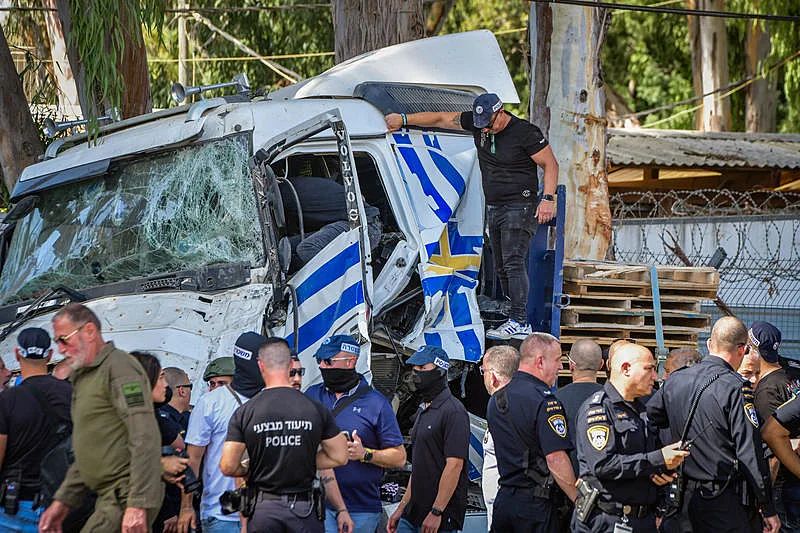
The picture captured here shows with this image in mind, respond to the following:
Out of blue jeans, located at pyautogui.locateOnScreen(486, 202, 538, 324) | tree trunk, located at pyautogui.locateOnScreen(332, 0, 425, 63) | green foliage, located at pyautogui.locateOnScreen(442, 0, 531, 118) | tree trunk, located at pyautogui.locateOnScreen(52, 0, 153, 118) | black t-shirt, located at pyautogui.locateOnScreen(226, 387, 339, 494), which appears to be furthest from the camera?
green foliage, located at pyautogui.locateOnScreen(442, 0, 531, 118)

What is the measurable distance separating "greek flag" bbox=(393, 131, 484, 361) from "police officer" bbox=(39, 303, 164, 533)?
2.56 metres

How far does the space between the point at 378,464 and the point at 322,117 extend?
86.8 inches

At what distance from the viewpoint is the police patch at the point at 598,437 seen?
5555 mm

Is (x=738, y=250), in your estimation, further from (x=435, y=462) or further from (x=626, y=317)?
(x=435, y=462)

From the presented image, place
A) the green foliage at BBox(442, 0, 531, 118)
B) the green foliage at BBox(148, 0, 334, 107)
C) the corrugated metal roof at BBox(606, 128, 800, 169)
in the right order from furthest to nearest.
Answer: the green foliage at BBox(442, 0, 531, 118)
the green foliage at BBox(148, 0, 334, 107)
the corrugated metal roof at BBox(606, 128, 800, 169)

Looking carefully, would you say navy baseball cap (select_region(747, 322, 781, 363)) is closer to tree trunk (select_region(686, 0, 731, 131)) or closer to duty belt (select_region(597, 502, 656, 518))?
duty belt (select_region(597, 502, 656, 518))

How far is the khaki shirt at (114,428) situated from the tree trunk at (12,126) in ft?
23.1

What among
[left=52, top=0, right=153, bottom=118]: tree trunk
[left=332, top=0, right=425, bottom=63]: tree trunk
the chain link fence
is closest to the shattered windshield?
[left=52, top=0, right=153, bottom=118]: tree trunk

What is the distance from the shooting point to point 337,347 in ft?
20.3

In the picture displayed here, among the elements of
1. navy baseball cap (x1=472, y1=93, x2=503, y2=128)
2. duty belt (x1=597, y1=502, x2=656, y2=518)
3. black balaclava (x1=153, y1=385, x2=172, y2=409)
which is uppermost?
navy baseball cap (x1=472, y1=93, x2=503, y2=128)

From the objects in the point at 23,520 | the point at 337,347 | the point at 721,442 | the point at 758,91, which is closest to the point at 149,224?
the point at 337,347

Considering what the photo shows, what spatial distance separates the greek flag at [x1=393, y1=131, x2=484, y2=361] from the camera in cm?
736

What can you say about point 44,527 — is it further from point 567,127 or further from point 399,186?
point 567,127

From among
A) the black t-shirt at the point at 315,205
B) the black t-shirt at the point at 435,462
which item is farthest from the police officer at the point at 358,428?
the black t-shirt at the point at 315,205
